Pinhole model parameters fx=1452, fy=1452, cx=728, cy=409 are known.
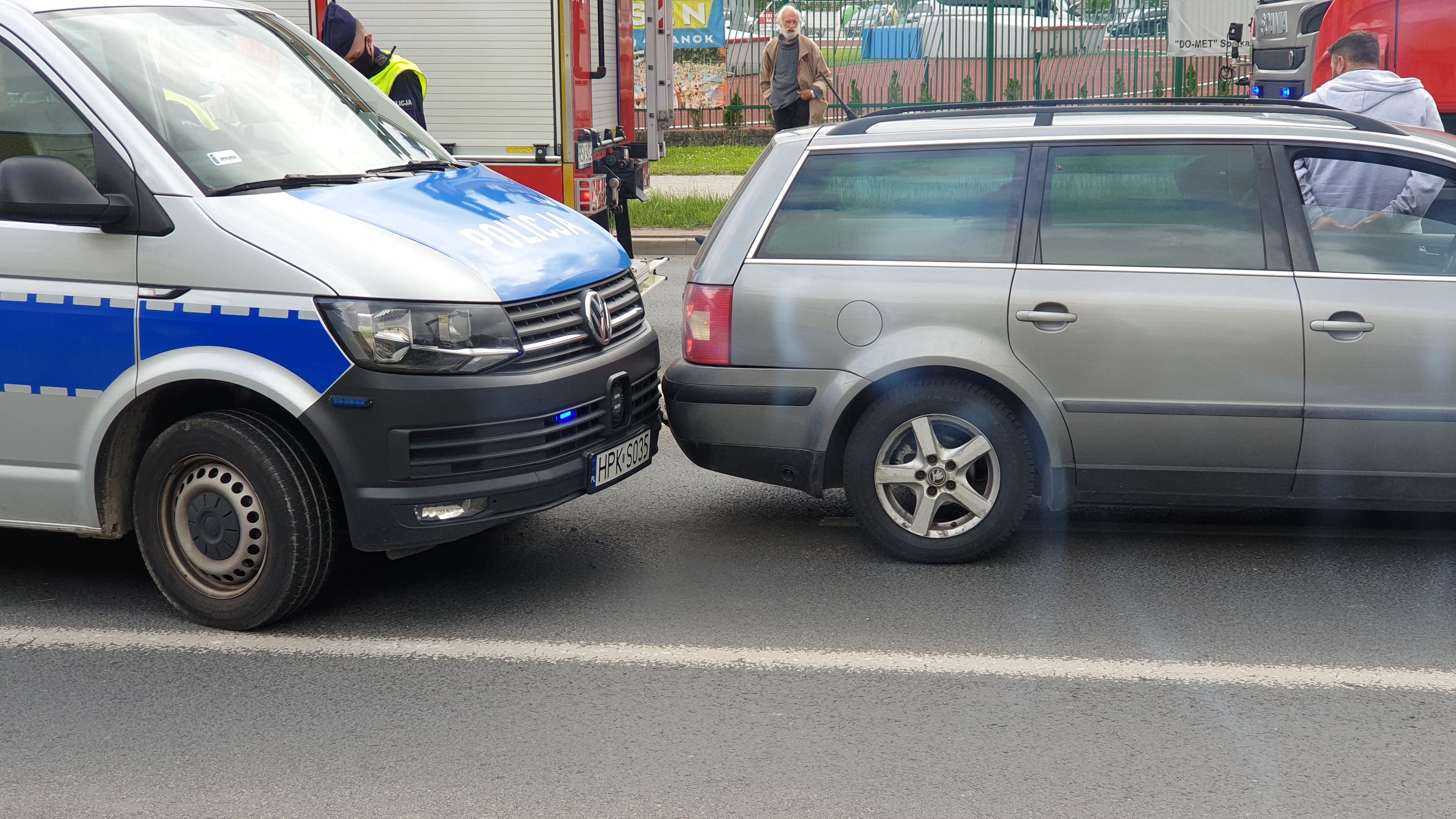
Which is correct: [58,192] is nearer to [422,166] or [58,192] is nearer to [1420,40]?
[422,166]

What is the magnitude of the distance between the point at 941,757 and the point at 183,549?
247 cm

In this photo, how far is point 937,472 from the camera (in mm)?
5027

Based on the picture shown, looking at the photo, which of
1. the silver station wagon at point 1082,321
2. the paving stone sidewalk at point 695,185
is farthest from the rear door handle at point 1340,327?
the paving stone sidewalk at point 695,185

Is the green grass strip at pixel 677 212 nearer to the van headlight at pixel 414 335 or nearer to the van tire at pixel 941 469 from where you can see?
the van tire at pixel 941 469

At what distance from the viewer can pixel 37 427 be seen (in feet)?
14.7

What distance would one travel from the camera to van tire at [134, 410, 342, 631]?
172 inches

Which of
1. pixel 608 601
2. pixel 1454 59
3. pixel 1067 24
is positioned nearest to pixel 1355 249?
pixel 608 601

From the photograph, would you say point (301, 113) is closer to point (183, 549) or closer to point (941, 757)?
point (183, 549)

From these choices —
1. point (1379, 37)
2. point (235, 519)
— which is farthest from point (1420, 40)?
point (235, 519)

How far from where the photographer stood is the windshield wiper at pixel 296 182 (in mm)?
4480

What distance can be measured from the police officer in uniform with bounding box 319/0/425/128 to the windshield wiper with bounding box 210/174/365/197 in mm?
3739

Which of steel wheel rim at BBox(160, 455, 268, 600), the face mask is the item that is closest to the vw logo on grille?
steel wheel rim at BBox(160, 455, 268, 600)

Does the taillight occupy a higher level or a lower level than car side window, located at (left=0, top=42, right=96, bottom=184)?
lower

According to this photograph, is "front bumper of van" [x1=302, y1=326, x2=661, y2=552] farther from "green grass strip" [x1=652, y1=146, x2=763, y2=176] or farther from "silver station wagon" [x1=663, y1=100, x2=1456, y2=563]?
"green grass strip" [x1=652, y1=146, x2=763, y2=176]
